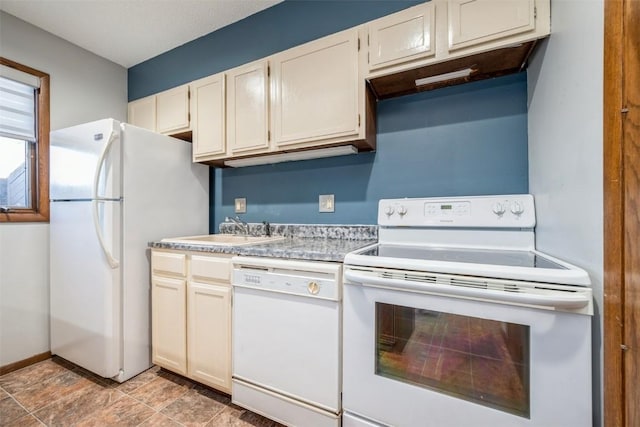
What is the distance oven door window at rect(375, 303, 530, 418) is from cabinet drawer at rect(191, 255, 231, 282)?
86 centimetres

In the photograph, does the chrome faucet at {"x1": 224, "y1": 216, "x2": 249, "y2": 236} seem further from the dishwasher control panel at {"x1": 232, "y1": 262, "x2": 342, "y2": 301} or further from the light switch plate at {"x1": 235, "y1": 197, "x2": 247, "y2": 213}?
the dishwasher control panel at {"x1": 232, "y1": 262, "x2": 342, "y2": 301}

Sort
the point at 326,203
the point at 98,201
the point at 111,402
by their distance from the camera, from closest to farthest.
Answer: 1. the point at 111,402
2. the point at 98,201
3. the point at 326,203

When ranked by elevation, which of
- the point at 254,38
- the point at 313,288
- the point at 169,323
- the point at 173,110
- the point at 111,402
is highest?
the point at 254,38

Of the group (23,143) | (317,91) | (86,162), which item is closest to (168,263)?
(86,162)

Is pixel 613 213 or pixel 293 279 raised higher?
pixel 613 213

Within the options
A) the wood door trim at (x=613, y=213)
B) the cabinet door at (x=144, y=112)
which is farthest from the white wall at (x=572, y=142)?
the cabinet door at (x=144, y=112)

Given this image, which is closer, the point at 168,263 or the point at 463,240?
the point at 463,240

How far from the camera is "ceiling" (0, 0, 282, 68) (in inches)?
74.5

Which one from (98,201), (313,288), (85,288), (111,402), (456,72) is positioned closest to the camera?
(313,288)

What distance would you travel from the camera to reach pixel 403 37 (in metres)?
1.39

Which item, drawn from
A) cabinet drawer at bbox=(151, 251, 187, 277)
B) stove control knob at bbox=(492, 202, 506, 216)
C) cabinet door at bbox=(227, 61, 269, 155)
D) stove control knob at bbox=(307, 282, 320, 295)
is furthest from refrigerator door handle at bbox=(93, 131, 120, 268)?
stove control knob at bbox=(492, 202, 506, 216)

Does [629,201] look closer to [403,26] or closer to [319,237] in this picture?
[403,26]

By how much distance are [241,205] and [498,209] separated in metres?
1.78

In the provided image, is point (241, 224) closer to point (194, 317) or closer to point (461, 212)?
point (194, 317)
